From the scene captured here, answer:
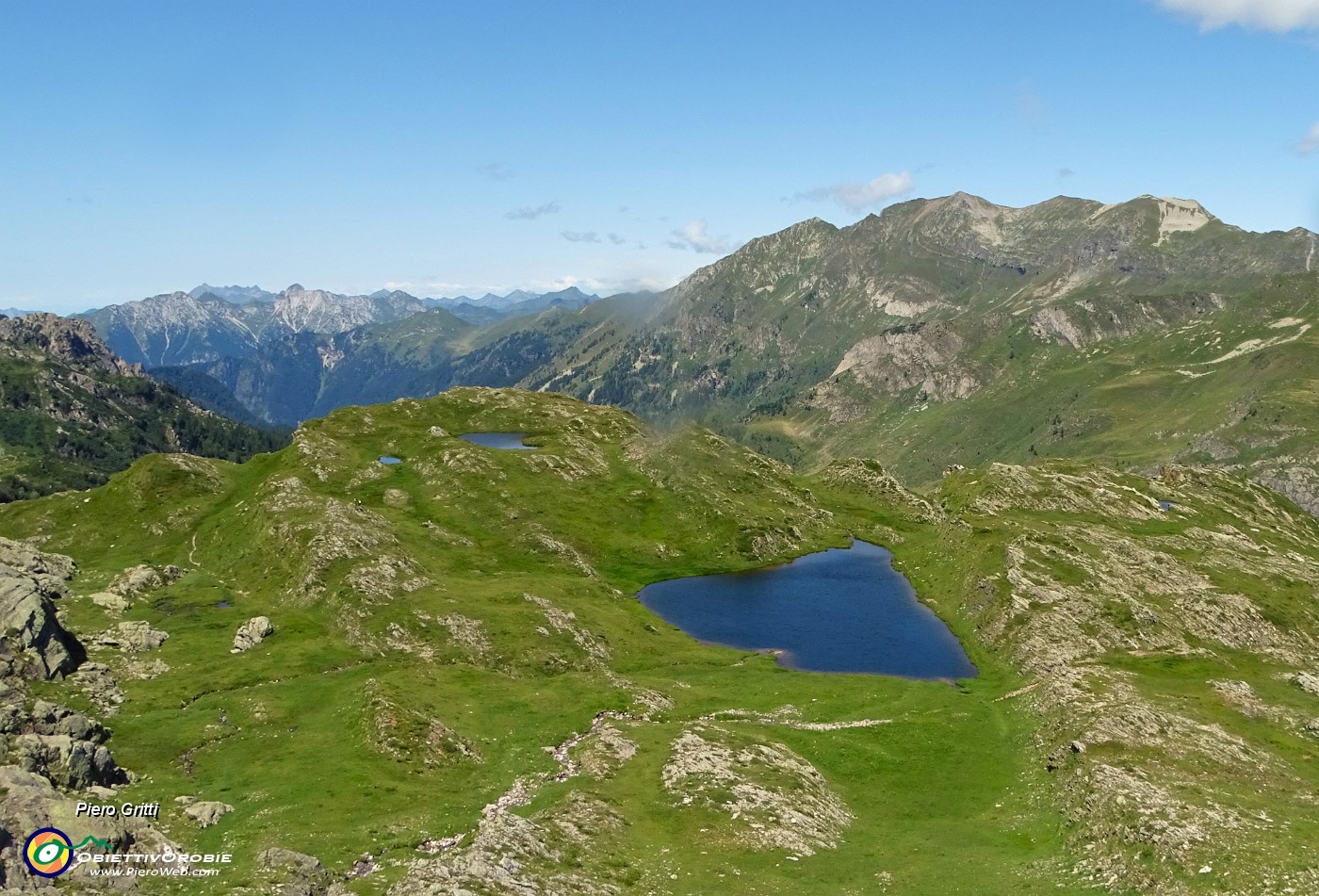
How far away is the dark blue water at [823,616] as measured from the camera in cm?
12962

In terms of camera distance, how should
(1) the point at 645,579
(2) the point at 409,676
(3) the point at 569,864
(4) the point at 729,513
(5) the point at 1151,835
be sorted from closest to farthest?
(3) the point at 569,864
(5) the point at 1151,835
(2) the point at 409,676
(1) the point at 645,579
(4) the point at 729,513

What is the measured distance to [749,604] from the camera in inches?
6196

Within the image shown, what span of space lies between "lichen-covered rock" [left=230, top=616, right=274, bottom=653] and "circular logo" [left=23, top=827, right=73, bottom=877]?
6168cm

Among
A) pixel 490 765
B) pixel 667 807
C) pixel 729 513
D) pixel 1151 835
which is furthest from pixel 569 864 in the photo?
pixel 729 513

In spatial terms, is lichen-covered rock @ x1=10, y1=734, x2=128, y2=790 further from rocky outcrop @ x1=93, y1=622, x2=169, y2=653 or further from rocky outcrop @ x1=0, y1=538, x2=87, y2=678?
rocky outcrop @ x1=93, y1=622, x2=169, y2=653

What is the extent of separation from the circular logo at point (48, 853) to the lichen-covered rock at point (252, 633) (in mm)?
61677

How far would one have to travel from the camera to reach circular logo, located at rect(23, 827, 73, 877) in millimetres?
46875

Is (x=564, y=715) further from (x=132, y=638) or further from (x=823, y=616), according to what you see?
(x=823, y=616)

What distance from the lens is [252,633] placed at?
110688 millimetres

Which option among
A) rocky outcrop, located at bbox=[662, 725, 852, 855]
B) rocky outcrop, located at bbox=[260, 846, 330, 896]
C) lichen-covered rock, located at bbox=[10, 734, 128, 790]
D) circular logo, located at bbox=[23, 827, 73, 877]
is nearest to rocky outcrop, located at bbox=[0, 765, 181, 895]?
Answer: circular logo, located at bbox=[23, 827, 73, 877]

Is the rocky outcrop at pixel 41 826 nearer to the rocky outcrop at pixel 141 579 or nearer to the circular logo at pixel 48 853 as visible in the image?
the circular logo at pixel 48 853

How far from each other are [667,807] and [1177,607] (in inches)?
4372

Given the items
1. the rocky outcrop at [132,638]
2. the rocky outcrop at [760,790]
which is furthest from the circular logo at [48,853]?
the rocky outcrop at [132,638]

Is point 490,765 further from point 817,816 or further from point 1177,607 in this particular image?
point 1177,607
